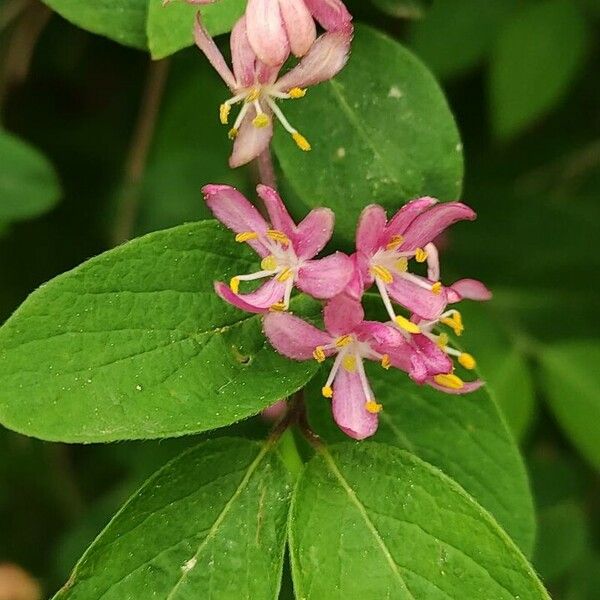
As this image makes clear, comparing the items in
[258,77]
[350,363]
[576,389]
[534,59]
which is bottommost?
[576,389]

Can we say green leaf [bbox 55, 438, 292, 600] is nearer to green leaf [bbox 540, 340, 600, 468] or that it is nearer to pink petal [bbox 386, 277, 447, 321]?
pink petal [bbox 386, 277, 447, 321]

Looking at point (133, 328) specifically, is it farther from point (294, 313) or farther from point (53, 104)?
point (53, 104)

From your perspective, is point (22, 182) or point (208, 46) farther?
point (22, 182)

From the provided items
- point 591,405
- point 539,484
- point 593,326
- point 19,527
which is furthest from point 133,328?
point 19,527

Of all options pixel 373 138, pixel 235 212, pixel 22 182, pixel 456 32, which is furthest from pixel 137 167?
pixel 235 212

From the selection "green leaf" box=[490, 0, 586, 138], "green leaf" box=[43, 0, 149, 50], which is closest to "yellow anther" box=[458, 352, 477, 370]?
"green leaf" box=[43, 0, 149, 50]

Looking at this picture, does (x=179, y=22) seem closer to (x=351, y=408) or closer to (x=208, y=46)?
(x=208, y=46)
